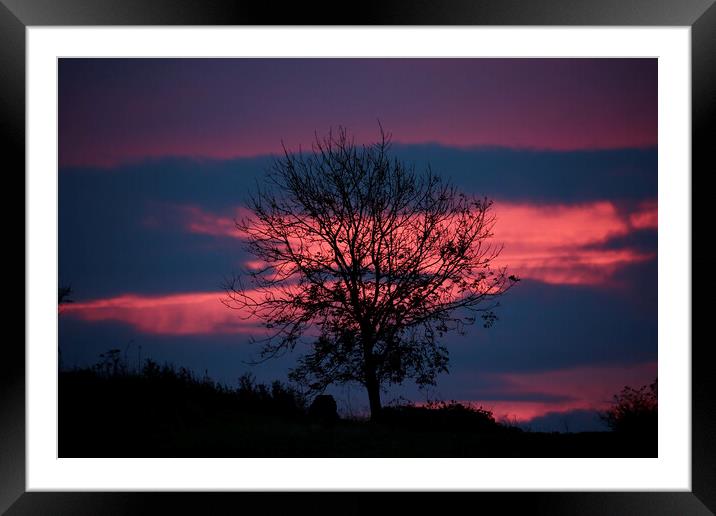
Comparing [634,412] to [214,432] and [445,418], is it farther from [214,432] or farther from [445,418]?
[214,432]

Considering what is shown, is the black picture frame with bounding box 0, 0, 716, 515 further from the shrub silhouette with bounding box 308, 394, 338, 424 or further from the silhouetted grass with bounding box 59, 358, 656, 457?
the shrub silhouette with bounding box 308, 394, 338, 424

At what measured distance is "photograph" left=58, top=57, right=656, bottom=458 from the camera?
6.41m

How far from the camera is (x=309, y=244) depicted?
8.11 metres

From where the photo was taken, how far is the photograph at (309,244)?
252 inches

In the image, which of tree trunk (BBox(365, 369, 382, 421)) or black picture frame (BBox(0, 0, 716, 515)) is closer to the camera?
black picture frame (BBox(0, 0, 716, 515))

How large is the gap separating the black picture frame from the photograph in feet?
7.15

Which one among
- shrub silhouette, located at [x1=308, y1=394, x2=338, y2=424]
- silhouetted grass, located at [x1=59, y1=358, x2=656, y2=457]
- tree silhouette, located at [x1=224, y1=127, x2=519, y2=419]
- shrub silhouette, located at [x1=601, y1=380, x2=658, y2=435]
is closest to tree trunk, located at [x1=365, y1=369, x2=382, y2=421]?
tree silhouette, located at [x1=224, y1=127, x2=519, y2=419]
